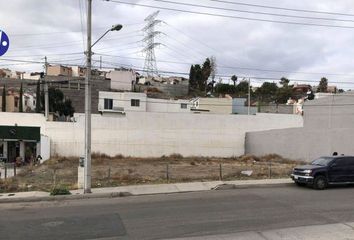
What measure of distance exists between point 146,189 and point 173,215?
304 inches

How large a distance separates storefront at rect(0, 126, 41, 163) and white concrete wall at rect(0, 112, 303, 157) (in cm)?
158

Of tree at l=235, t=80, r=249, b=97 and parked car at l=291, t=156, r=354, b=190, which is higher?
tree at l=235, t=80, r=249, b=97

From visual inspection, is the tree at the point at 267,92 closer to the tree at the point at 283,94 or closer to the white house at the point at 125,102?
the tree at the point at 283,94

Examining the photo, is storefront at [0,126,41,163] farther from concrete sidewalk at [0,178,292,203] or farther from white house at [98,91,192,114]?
concrete sidewalk at [0,178,292,203]

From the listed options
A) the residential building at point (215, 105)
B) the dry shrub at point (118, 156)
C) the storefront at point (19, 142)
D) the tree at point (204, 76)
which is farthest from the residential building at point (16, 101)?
the tree at point (204, 76)

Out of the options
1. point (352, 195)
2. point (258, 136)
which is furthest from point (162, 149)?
point (352, 195)

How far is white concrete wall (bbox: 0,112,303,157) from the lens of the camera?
53281mm

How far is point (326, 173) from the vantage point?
2272 cm

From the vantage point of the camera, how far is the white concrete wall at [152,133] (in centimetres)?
5328

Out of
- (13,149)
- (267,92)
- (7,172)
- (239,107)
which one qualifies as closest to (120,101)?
(13,149)

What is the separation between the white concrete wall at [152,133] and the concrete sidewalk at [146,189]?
103ft

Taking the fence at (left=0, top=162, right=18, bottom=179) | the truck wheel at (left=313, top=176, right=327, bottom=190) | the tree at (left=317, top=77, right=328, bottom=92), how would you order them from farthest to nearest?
the tree at (left=317, top=77, right=328, bottom=92)
the fence at (left=0, top=162, right=18, bottom=179)
the truck wheel at (left=313, top=176, right=327, bottom=190)

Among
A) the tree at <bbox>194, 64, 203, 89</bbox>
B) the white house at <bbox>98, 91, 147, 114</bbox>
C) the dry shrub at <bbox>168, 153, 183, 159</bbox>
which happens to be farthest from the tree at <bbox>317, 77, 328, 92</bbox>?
the dry shrub at <bbox>168, 153, 183, 159</bbox>

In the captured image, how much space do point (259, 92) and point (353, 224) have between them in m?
124
